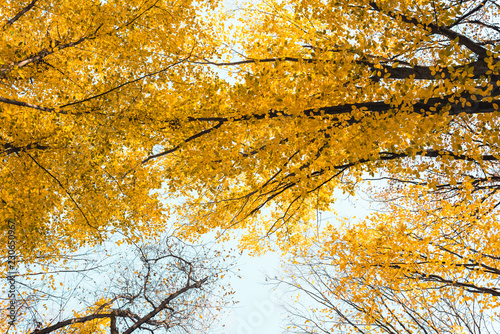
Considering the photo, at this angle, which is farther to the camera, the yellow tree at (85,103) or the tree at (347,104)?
the yellow tree at (85,103)

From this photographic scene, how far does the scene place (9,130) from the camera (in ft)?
18.6

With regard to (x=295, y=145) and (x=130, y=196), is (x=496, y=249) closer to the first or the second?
(x=295, y=145)

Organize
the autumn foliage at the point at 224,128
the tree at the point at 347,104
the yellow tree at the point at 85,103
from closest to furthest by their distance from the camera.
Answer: the tree at the point at 347,104
the autumn foliage at the point at 224,128
the yellow tree at the point at 85,103

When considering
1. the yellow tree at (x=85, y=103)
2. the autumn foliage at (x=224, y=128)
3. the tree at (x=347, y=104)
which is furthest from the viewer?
the yellow tree at (x=85, y=103)

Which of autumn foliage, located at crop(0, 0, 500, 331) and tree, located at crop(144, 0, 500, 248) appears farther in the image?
autumn foliage, located at crop(0, 0, 500, 331)

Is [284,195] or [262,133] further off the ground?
[262,133]

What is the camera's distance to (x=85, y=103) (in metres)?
5.05

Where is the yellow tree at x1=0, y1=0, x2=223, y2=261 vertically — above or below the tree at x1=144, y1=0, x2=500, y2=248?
above

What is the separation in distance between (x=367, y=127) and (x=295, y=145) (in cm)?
149

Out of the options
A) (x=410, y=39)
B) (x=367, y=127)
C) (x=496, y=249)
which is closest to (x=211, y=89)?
(x=367, y=127)

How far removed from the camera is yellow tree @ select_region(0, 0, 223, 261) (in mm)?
5230

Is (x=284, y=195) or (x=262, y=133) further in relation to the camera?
(x=284, y=195)

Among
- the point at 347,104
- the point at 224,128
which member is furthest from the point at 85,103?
the point at 347,104

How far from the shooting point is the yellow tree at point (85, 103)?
523cm
